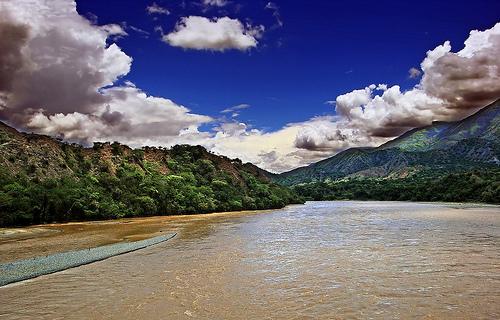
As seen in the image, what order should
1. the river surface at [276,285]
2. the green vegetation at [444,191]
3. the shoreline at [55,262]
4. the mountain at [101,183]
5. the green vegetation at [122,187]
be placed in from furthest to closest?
1. the green vegetation at [444,191]
2. the mountain at [101,183]
3. the green vegetation at [122,187]
4. the shoreline at [55,262]
5. the river surface at [276,285]

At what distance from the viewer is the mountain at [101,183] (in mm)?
48156

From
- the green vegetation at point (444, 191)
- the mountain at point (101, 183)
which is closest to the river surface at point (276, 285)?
the mountain at point (101, 183)

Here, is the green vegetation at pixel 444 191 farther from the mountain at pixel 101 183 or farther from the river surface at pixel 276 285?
the river surface at pixel 276 285

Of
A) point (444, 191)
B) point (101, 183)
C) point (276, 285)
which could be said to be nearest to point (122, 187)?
point (101, 183)

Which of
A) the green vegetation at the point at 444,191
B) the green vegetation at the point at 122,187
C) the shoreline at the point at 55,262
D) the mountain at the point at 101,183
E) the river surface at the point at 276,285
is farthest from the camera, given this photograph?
the green vegetation at the point at 444,191

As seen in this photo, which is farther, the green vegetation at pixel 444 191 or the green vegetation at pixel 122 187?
the green vegetation at pixel 444 191

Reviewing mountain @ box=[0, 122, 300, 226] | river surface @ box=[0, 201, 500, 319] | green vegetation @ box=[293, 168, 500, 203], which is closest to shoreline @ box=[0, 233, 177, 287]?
river surface @ box=[0, 201, 500, 319]

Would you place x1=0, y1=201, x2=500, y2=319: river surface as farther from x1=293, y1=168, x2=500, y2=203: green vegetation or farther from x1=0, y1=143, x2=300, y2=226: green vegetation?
x1=293, y1=168, x2=500, y2=203: green vegetation

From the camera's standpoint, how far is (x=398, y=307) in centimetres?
1246

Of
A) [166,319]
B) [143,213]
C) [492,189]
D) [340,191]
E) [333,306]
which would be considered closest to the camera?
[166,319]

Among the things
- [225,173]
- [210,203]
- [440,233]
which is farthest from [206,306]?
[225,173]

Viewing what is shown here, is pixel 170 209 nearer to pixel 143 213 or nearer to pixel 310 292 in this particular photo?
pixel 143 213

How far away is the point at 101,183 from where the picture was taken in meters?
61.5

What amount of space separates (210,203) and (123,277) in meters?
61.7
